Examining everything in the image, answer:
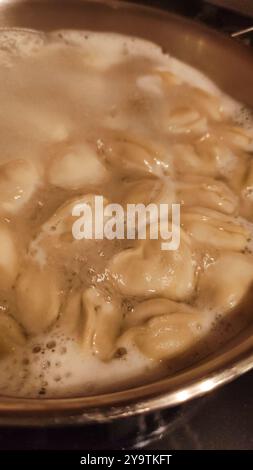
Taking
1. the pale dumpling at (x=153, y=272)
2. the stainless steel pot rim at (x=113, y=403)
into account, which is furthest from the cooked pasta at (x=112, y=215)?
the stainless steel pot rim at (x=113, y=403)

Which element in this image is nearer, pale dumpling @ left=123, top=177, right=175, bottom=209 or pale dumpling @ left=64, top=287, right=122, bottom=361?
pale dumpling @ left=64, top=287, right=122, bottom=361

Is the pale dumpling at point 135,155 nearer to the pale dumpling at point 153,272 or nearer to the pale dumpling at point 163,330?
the pale dumpling at point 153,272

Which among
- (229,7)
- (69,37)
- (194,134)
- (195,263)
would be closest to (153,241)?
(195,263)

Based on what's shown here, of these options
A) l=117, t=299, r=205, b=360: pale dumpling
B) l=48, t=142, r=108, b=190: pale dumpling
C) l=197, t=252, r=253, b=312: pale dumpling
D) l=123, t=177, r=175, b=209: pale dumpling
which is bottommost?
l=117, t=299, r=205, b=360: pale dumpling

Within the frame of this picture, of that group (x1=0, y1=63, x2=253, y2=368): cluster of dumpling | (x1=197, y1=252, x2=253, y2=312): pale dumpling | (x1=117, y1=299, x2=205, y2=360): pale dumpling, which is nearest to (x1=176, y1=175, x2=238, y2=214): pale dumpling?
(x1=0, y1=63, x2=253, y2=368): cluster of dumpling

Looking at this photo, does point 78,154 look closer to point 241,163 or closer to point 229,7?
point 241,163

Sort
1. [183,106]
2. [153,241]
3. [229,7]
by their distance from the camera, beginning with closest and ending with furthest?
1. [153,241]
2. [183,106]
3. [229,7]

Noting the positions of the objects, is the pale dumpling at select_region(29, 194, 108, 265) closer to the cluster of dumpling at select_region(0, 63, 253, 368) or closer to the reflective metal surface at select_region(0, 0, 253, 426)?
the cluster of dumpling at select_region(0, 63, 253, 368)
